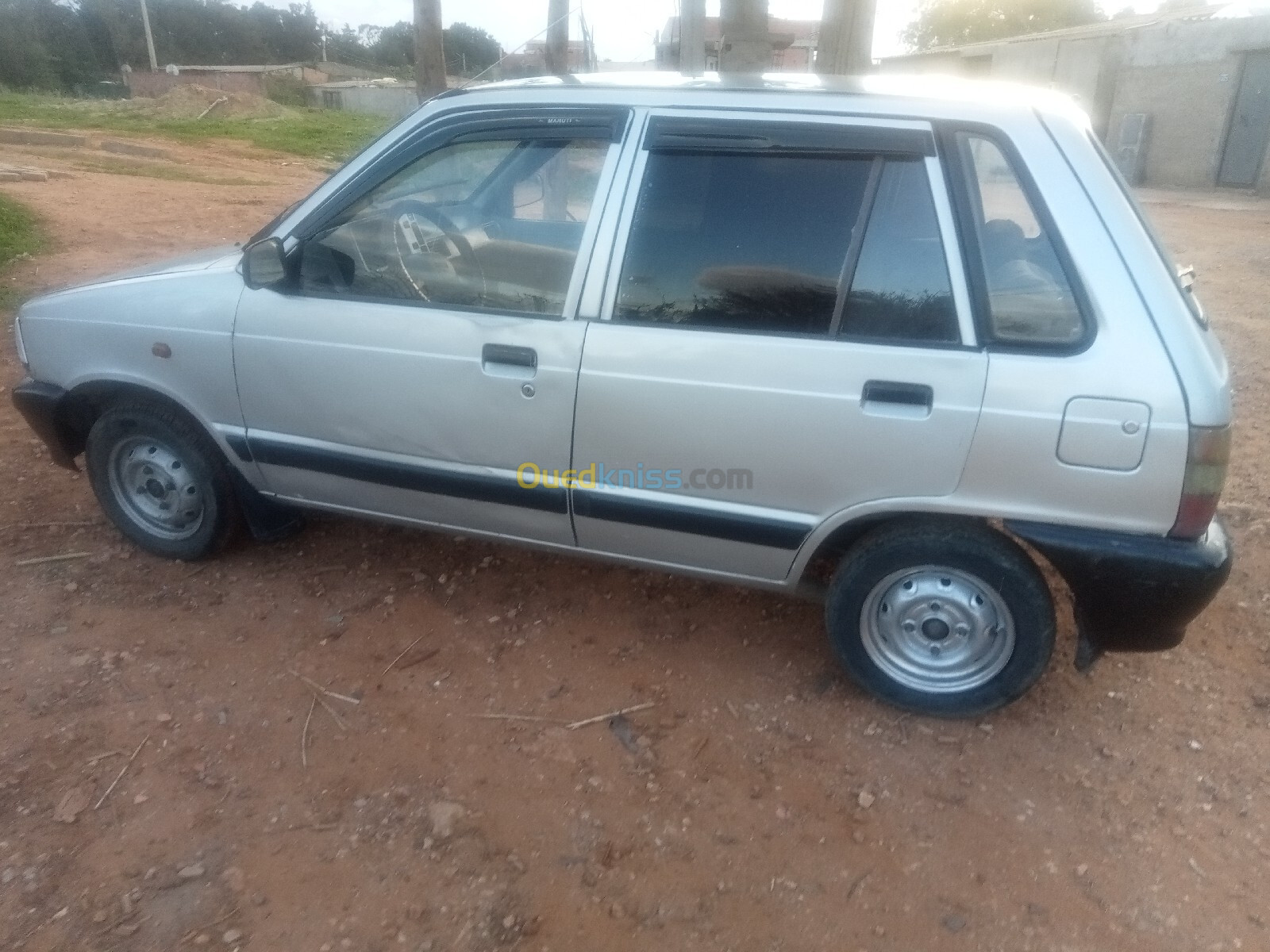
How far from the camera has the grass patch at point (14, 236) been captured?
8.00 m

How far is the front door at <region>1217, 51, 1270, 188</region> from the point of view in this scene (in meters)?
17.3

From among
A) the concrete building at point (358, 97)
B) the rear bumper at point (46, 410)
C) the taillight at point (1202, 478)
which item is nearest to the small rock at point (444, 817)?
the taillight at point (1202, 478)

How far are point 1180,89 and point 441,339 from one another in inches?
836

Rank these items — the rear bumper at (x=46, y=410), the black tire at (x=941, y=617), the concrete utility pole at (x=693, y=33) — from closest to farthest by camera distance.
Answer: the black tire at (x=941, y=617)
the rear bumper at (x=46, y=410)
the concrete utility pole at (x=693, y=33)

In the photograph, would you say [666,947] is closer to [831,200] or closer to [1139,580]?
[1139,580]

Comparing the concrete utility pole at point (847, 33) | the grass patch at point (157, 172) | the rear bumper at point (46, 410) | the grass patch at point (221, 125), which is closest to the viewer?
the rear bumper at point (46, 410)

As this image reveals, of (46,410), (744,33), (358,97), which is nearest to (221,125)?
(358,97)

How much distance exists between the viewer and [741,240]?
272 centimetres

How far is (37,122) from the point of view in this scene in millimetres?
23109

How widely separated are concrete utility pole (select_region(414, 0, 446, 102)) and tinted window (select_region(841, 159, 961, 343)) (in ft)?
25.0

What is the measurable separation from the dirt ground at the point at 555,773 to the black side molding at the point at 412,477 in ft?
1.85

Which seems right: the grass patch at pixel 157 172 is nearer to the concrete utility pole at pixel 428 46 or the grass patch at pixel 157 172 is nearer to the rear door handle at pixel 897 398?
the concrete utility pole at pixel 428 46

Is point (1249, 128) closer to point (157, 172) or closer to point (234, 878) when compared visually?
point (157, 172)

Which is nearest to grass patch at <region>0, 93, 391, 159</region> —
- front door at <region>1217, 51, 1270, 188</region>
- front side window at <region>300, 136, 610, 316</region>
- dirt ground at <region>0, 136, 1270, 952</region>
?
front door at <region>1217, 51, 1270, 188</region>
